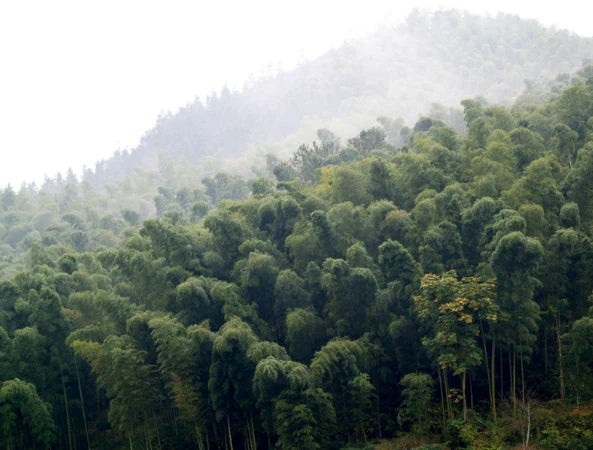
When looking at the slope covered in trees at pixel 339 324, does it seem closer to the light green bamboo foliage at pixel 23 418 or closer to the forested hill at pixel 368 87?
the light green bamboo foliage at pixel 23 418

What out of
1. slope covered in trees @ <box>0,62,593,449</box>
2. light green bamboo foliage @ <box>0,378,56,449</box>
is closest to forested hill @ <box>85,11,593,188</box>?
slope covered in trees @ <box>0,62,593,449</box>

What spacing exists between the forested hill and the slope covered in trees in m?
57.0

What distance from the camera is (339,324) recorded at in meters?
17.0

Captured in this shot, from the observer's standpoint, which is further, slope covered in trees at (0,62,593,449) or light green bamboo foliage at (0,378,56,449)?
light green bamboo foliage at (0,378,56,449)

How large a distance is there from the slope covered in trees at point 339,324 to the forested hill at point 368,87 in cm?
5702

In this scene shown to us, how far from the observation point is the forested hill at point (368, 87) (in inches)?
3305

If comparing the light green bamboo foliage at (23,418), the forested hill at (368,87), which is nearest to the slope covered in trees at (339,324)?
the light green bamboo foliage at (23,418)

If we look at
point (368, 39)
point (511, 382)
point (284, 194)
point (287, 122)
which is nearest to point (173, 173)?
point (287, 122)

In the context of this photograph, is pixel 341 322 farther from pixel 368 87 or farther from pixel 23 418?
pixel 368 87

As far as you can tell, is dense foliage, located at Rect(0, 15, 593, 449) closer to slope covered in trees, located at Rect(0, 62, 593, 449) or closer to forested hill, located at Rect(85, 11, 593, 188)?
slope covered in trees, located at Rect(0, 62, 593, 449)

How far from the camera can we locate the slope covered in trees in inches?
570

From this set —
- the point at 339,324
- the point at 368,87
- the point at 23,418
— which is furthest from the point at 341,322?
the point at 368,87

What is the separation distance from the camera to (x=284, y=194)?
2173cm

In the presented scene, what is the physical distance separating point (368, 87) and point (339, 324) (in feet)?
283
